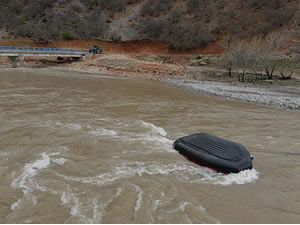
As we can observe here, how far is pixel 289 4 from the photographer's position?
3550 cm

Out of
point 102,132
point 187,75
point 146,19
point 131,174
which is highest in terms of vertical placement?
point 146,19

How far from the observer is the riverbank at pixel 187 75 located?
15.1 meters

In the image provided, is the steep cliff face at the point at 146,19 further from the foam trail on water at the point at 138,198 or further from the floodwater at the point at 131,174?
the foam trail on water at the point at 138,198

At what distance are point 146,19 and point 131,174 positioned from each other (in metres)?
42.9

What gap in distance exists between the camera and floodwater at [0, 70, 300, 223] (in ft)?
12.0

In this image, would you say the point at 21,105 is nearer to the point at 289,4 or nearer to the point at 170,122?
the point at 170,122

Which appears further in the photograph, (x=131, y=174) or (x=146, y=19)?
(x=146, y=19)

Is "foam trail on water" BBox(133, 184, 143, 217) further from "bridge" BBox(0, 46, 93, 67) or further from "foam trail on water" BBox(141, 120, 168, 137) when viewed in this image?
"bridge" BBox(0, 46, 93, 67)

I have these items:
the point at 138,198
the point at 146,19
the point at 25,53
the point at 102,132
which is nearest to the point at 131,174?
the point at 138,198

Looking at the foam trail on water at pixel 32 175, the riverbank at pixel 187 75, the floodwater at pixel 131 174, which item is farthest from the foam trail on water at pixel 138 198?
the riverbank at pixel 187 75

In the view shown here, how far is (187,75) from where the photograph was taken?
25969 millimetres

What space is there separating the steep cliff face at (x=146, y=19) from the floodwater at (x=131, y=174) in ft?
102

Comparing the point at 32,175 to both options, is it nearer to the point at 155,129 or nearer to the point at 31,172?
the point at 31,172

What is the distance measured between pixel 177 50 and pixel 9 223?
37364 mm
